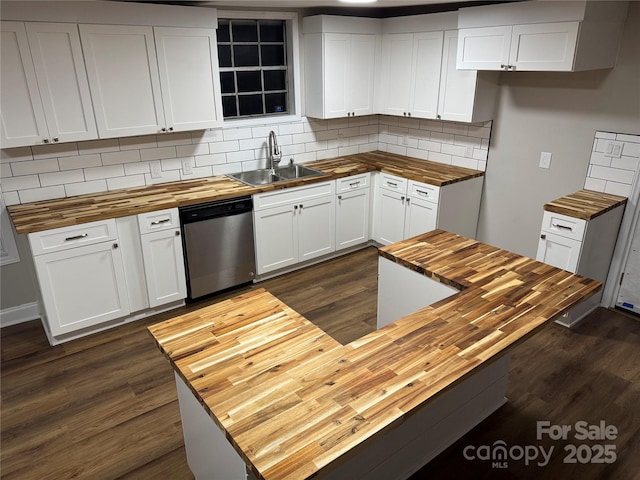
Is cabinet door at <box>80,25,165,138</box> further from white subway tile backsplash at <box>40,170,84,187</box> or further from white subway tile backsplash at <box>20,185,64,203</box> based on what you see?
white subway tile backsplash at <box>20,185,64,203</box>

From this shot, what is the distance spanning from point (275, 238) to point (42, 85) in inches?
79.9

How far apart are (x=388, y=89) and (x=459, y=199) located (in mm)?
1325

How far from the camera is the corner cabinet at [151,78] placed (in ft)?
10.3

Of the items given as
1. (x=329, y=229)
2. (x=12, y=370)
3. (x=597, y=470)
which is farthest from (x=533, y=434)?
(x=12, y=370)

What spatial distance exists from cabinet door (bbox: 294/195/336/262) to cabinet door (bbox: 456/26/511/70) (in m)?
1.62

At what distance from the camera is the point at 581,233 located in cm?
314

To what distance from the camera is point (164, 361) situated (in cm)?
310

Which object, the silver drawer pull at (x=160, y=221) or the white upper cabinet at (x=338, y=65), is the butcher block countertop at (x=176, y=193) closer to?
the silver drawer pull at (x=160, y=221)

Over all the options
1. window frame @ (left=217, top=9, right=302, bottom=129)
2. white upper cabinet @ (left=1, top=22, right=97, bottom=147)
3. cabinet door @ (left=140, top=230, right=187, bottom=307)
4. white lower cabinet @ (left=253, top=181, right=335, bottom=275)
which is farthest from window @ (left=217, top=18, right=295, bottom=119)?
cabinet door @ (left=140, top=230, right=187, bottom=307)

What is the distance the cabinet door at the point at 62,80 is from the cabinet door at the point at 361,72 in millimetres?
2332

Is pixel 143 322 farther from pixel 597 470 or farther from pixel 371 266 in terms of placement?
pixel 597 470

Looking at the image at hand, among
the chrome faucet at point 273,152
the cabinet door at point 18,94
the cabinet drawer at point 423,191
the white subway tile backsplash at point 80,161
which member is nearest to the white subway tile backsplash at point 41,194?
the white subway tile backsplash at point 80,161

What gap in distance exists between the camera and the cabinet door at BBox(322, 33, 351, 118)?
4.14 m

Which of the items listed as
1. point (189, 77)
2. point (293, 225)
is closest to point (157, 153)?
point (189, 77)
